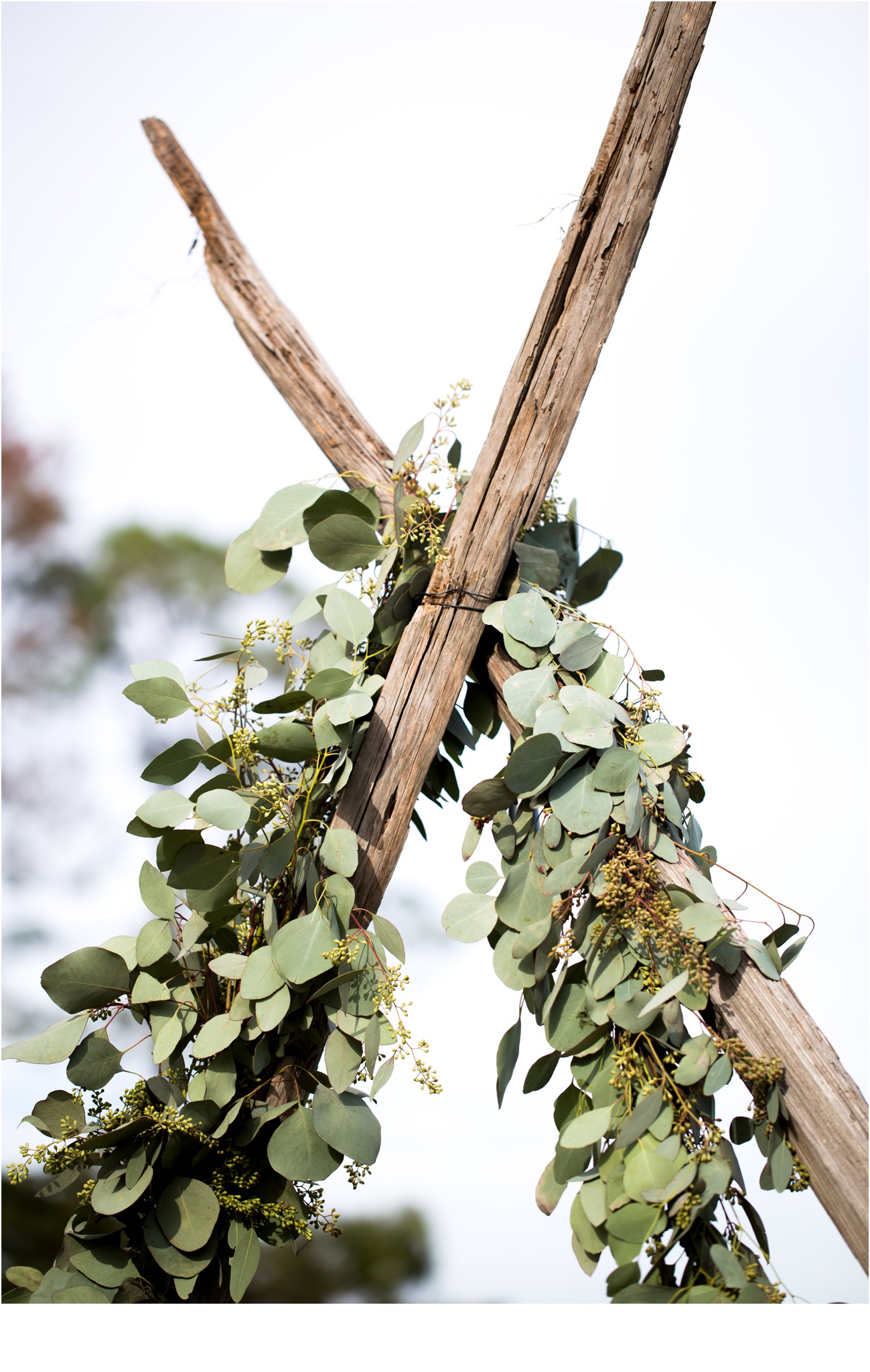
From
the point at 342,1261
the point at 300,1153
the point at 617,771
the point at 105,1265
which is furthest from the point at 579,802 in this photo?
the point at 342,1261

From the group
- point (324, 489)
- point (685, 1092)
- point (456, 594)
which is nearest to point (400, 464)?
point (324, 489)

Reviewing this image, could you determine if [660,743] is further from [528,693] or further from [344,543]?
[344,543]

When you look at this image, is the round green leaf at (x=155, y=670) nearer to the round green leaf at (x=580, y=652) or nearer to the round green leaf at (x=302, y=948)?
the round green leaf at (x=302, y=948)

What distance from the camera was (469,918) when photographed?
0.94m

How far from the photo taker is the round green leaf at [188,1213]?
0.91 m

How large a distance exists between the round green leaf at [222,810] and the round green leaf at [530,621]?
375mm

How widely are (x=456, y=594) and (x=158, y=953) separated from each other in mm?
566

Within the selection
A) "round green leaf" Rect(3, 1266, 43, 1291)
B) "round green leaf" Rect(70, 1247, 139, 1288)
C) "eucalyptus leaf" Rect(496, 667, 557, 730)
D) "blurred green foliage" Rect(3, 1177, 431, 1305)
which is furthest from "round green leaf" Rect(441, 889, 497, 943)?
"blurred green foliage" Rect(3, 1177, 431, 1305)

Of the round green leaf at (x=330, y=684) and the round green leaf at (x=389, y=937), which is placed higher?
the round green leaf at (x=330, y=684)

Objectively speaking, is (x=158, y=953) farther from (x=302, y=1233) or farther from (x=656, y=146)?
(x=656, y=146)

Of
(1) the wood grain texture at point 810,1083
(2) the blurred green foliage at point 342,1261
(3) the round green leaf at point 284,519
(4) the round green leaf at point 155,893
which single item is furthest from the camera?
(2) the blurred green foliage at point 342,1261

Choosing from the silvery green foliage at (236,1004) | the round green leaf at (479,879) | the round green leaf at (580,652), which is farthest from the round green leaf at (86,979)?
the round green leaf at (580,652)

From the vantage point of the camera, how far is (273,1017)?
2.99 feet

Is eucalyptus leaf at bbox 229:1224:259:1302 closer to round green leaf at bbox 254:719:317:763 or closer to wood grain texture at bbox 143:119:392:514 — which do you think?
round green leaf at bbox 254:719:317:763
